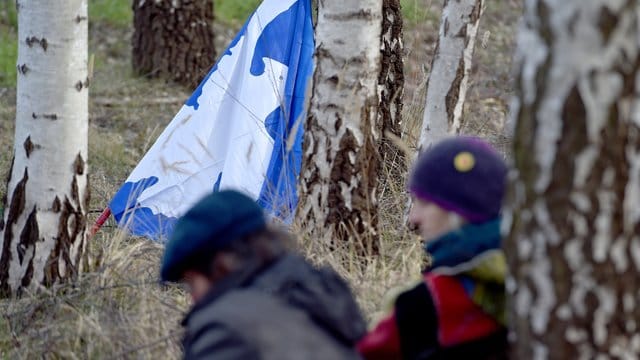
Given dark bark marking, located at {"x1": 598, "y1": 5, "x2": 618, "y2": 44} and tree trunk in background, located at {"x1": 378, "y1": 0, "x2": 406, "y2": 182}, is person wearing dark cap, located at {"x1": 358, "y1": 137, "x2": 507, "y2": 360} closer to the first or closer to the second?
dark bark marking, located at {"x1": 598, "y1": 5, "x2": 618, "y2": 44}

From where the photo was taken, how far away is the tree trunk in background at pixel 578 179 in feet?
7.22

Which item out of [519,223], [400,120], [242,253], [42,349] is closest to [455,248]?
[519,223]

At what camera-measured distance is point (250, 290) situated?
2383 millimetres

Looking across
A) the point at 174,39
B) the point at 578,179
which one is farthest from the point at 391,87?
the point at 174,39

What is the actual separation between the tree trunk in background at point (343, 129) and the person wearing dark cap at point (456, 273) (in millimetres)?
1319

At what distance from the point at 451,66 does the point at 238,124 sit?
1154 millimetres

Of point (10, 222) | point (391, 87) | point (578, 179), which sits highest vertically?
point (578, 179)

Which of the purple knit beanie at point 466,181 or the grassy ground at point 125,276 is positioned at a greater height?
the purple knit beanie at point 466,181

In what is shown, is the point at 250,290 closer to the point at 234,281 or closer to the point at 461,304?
the point at 234,281

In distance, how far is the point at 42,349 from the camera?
A: 369 cm

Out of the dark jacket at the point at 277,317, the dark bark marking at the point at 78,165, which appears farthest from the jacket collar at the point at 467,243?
the dark bark marking at the point at 78,165

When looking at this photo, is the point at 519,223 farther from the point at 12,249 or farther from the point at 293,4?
the point at 293,4

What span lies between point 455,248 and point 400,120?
3.41 metres

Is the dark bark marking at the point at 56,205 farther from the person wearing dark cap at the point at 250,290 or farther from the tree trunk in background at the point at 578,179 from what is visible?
the tree trunk in background at the point at 578,179
